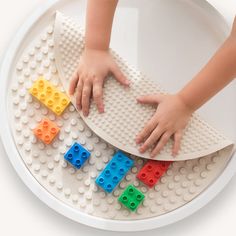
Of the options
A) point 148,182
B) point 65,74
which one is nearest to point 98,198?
A: point 148,182

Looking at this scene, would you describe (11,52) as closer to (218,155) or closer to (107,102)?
(107,102)

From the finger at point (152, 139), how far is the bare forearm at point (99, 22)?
16 centimetres

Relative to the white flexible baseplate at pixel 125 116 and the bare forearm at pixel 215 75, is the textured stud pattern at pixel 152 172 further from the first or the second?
the bare forearm at pixel 215 75

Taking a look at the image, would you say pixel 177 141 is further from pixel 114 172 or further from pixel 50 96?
pixel 50 96

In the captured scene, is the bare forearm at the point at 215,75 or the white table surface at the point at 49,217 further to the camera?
the white table surface at the point at 49,217

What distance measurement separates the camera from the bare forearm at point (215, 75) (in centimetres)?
63

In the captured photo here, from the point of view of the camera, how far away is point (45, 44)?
75cm

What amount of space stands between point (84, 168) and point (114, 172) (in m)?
0.05

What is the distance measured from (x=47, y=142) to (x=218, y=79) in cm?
28

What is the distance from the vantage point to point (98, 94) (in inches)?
27.9

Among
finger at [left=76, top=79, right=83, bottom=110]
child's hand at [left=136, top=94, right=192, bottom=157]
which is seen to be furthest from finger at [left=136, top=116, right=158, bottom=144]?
finger at [left=76, top=79, right=83, bottom=110]

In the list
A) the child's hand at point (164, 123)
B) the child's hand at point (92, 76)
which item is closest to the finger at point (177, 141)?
the child's hand at point (164, 123)

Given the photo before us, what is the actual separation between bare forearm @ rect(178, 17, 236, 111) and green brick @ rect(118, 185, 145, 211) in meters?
0.16

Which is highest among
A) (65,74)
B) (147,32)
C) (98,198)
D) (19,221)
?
(147,32)
